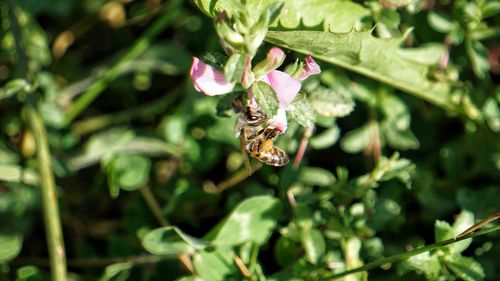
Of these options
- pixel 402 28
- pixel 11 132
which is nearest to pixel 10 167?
pixel 11 132

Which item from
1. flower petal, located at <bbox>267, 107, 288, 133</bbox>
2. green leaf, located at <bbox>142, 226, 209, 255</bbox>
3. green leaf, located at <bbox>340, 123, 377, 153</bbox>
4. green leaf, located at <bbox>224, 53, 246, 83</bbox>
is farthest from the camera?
green leaf, located at <bbox>340, 123, 377, 153</bbox>

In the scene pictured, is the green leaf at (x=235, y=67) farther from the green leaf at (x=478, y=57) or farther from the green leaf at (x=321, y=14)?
the green leaf at (x=478, y=57)

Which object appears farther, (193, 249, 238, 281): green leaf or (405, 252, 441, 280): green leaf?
(193, 249, 238, 281): green leaf

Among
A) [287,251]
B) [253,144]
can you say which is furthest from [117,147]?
[253,144]

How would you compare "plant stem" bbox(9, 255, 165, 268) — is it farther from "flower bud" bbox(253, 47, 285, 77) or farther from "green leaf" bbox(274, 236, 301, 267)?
"flower bud" bbox(253, 47, 285, 77)

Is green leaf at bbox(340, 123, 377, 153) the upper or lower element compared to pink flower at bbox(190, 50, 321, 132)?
lower

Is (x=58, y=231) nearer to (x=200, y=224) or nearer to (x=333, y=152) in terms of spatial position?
(x=200, y=224)

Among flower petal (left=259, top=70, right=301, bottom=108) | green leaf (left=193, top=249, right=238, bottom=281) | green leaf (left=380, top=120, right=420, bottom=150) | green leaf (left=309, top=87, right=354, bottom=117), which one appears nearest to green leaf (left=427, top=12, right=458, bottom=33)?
green leaf (left=380, top=120, right=420, bottom=150)
